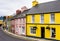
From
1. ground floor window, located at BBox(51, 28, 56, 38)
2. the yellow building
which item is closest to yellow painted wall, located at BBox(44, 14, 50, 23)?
the yellow building

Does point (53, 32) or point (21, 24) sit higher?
point (21, 24)

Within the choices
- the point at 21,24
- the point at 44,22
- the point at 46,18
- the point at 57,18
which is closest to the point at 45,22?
the point at 44,22

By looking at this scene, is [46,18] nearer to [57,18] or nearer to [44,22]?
[44,22]

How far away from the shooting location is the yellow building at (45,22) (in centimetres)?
3812

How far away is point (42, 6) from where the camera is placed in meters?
46.1

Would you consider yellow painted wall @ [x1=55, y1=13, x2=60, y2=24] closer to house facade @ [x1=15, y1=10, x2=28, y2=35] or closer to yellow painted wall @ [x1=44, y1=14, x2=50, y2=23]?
yellow painted wall @ [x1=44, y1=14, x2=50, y2=23]

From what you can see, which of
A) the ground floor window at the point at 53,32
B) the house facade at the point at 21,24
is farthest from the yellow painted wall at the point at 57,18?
the house facade at the point at 21,24

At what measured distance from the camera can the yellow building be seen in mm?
38125

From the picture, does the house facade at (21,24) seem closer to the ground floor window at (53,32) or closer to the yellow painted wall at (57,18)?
the ground floor window at (53,32)

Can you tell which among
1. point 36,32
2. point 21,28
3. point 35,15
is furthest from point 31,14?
point 21,28

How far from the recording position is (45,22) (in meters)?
40.9

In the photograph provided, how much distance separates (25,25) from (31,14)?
156 inches

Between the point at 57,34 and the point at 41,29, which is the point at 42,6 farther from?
the point at 57,34

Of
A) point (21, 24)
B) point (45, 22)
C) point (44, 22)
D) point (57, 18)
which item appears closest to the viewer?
point (57, 18)
